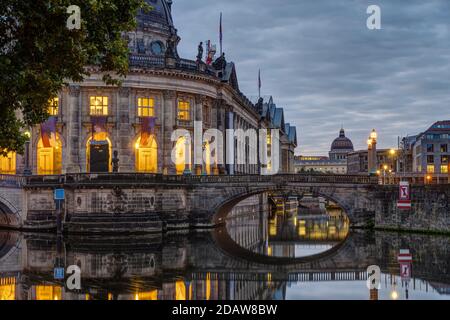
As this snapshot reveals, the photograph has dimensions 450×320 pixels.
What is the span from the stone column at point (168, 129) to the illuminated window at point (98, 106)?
5662mm

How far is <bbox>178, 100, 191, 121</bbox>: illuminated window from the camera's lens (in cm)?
6412

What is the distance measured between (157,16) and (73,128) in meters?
23.4

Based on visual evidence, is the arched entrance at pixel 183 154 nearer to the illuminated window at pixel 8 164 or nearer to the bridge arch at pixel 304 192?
the bridge arch at pixel 304 192

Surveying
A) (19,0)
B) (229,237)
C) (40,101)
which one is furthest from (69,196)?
(19,0)

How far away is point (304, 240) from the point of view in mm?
52531

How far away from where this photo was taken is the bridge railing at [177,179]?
162 ft

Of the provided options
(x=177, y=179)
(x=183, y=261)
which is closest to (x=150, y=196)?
(x=177, y=179)

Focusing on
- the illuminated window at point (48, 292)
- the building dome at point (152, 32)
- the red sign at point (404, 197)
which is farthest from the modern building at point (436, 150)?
the illuminated window at point (48, 292)

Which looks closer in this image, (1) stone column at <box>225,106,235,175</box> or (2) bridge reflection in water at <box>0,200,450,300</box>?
(2) bridge reflection in water at <box>0,200,450,300</box>

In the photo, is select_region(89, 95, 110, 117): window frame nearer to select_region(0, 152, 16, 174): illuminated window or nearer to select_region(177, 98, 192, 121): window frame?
select_region(177, 98, 192, 121): window frame

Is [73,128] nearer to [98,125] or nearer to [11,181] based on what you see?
[98,125]

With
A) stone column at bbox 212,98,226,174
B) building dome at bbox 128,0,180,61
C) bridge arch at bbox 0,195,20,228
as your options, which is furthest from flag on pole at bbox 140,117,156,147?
building dome at bbox 128,0,180,61

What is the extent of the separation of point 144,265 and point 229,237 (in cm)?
1773

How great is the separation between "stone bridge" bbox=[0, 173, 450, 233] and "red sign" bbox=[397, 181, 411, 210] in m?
0.74
